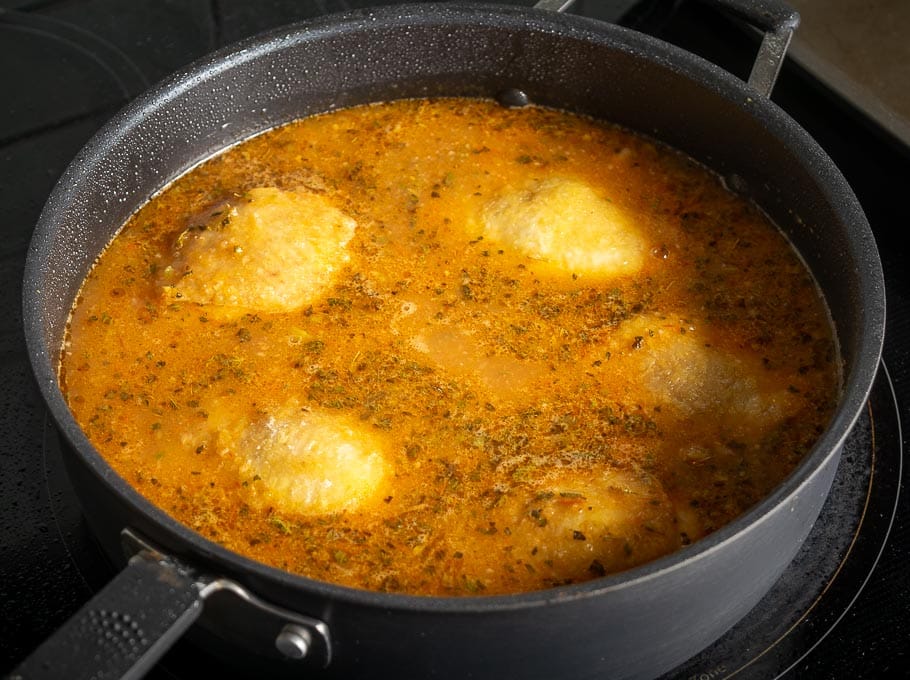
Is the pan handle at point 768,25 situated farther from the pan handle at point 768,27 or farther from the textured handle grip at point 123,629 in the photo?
the textured handle grip at point 123,629

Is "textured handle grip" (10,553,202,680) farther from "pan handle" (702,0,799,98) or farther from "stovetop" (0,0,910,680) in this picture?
"pan handle" (702,0,799,98)

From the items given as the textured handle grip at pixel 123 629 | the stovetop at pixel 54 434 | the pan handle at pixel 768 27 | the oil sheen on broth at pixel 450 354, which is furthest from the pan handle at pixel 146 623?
the pan handle at pixel 768 27

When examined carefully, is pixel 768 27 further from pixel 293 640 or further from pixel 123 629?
pixel 123 629

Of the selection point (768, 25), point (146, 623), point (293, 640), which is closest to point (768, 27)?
point (768, 25)

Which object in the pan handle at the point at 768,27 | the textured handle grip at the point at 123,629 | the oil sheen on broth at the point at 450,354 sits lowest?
the textured handle grip at the point at 123,629

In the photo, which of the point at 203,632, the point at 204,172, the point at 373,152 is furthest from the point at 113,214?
the point at 203,632

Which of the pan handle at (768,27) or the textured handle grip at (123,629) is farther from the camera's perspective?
the pan handle at (768,27)

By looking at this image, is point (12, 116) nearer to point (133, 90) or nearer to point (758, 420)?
point (133, 90)
